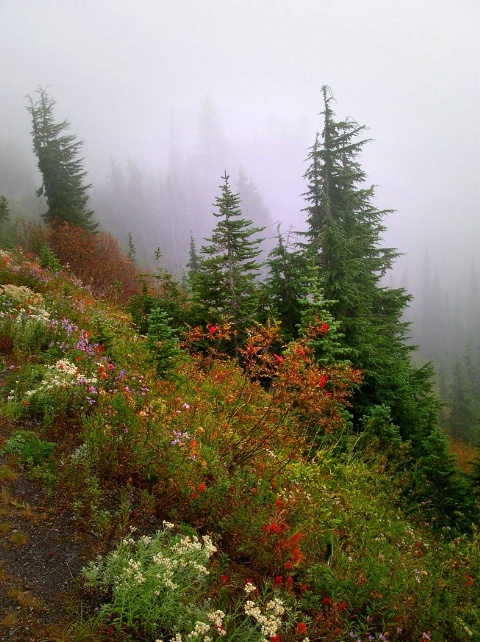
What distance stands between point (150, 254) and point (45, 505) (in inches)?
4289

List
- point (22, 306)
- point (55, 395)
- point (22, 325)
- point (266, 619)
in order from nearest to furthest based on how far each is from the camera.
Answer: point (266, 619) < point (55, 395) < point (22, 325) < point (22, 306)

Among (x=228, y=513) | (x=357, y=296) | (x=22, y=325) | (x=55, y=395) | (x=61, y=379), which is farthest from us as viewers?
(x=357, y=296)

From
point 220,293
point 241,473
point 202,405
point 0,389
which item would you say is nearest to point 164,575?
point 241,473

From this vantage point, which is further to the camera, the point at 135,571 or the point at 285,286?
the point at 285,286

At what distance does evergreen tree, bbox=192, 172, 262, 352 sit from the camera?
38.2 feet

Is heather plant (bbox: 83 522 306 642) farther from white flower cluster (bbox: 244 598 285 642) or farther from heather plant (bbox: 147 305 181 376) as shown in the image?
heather plant (bbox: 147 305 181 376)

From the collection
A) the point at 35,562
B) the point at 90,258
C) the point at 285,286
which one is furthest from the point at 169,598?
the point at 90,258

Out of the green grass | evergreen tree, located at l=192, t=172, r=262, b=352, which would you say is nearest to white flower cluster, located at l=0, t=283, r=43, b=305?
the green grass

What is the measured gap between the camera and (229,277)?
A: 39.4 ft

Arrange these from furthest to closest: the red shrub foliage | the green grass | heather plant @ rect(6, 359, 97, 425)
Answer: the red shrub foliage
heather plant @ rect(6, 359, 97, 425)
the green grass

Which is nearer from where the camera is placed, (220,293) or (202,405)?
(202,405)

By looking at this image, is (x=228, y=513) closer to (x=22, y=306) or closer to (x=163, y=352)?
(x=163, y=352)

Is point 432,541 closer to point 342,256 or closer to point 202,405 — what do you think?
point 202,405

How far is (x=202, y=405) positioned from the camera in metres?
5.34
